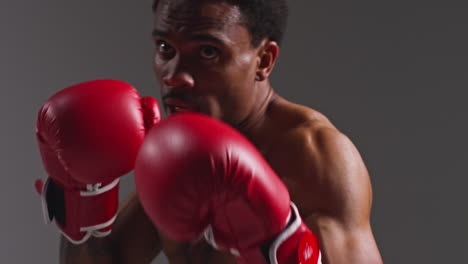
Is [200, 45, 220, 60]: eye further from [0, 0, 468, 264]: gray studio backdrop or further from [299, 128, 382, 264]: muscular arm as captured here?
[0, 0, 468, 264]: gray studio backdrop

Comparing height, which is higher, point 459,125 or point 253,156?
point 253,156

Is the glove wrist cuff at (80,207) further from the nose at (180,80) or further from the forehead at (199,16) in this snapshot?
the forehead at (199,16)

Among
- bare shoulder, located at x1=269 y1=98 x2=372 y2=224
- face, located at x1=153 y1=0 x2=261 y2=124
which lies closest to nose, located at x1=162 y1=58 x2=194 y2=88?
face, located at x1=153 y1=0 x2=261 y2=124

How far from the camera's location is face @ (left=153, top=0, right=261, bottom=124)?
198 centimetres

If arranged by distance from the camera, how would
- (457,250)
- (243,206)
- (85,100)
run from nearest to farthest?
1. (243,206)
2. (85,100)
3. (457,250)

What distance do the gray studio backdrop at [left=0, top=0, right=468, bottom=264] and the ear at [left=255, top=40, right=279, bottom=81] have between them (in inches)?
42.3

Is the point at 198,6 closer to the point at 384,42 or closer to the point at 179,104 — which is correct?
the point at 179,104

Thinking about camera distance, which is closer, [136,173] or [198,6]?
[136,173]

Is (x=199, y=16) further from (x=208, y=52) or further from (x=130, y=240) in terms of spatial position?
(x=130, y=240)

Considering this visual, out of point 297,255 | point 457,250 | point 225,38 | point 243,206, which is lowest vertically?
point 457,250

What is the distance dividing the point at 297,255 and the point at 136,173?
42 centimetres

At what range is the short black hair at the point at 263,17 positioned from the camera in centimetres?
206


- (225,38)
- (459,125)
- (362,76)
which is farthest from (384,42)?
(225,38)

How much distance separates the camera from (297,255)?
66.7 inches
